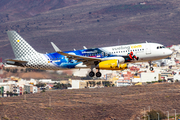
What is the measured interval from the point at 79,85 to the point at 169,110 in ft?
230

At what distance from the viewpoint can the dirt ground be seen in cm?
9812

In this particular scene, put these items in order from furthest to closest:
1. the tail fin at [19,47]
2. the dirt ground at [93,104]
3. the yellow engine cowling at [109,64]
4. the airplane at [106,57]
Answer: the dirt ground at [93,104] → the tail fin at [19,47] → the airplane at [106,57] → the yellow engine cowling at [109,64]

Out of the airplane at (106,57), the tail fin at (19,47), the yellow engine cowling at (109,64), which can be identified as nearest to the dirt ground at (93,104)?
the tail fin at (19,47)

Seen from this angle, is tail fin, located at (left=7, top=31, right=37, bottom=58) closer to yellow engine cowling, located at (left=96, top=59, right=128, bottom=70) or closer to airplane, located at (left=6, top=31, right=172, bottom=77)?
airplane, located at (left=6, top=31, right=172, bottom=77)

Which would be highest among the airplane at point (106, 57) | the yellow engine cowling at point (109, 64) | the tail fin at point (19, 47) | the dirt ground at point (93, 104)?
the tail fin at point (19, 47)

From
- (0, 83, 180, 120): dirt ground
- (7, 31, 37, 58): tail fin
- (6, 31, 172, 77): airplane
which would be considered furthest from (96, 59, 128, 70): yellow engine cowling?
(0, 83, 180, 120): dirt ground

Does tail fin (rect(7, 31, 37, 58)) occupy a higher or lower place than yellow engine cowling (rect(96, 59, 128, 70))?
higher

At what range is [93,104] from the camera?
4392 inches

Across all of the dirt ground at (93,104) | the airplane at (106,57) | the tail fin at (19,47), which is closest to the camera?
the airplane at (106,57)

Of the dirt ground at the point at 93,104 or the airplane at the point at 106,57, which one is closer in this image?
the airplane at the point at 106,57

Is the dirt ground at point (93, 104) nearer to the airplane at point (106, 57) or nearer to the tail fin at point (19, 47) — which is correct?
the tail fin at point (19, 47)

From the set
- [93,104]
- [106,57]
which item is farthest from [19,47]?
[93,104]

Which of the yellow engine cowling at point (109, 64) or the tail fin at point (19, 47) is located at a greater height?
the tail fin at point (19, 47)

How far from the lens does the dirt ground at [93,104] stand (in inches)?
3863
